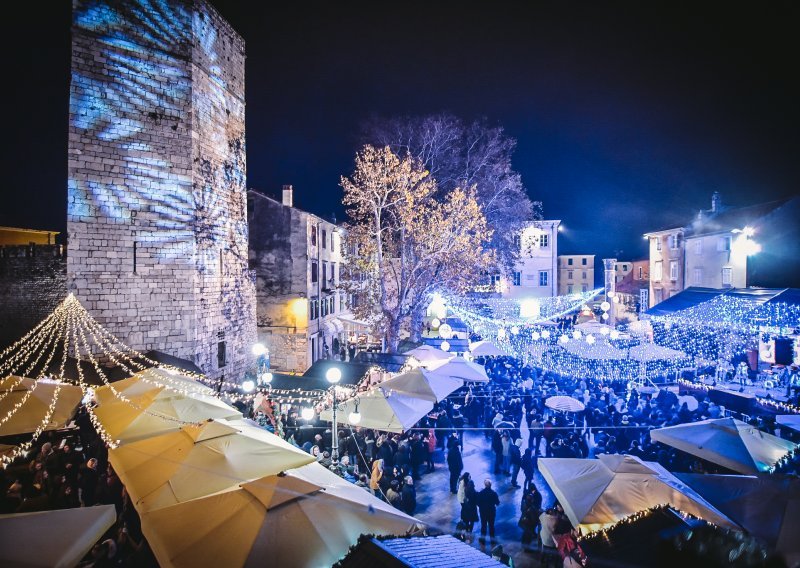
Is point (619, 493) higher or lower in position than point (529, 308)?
lower

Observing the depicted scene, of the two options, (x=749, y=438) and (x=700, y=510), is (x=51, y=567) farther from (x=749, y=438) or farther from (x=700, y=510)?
(x=749, y=438)

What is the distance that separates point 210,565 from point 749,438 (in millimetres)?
9281

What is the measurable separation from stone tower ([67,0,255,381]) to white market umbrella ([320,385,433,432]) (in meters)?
7.08

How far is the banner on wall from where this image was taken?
20922mm

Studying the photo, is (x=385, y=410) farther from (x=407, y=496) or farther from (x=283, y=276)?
(x=283, y=276)

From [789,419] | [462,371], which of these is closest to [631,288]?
[789,419]

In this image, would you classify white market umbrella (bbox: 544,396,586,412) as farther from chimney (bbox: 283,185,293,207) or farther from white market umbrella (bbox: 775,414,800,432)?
chimney (bbox: 283,185,293,207)

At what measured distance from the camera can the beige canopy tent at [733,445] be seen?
821 centimetres

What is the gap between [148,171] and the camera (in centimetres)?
1466

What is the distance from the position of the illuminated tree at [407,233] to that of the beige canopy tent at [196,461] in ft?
42.0

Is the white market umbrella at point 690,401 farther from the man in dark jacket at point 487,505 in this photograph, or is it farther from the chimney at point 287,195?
the chimney at point 287,195

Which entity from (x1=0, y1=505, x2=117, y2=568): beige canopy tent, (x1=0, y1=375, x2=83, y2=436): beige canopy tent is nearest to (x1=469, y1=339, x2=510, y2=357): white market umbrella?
(x1=0, y1=375, x2=83, y2=436): beige canopy tent

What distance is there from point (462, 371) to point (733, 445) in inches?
279

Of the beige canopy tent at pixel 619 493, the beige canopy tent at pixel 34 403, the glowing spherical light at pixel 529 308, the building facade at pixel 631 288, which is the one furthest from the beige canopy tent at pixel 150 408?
the building facade at pixel 631 288
